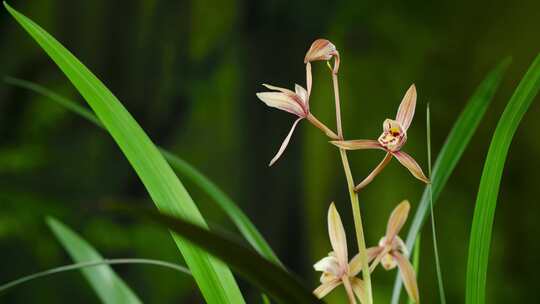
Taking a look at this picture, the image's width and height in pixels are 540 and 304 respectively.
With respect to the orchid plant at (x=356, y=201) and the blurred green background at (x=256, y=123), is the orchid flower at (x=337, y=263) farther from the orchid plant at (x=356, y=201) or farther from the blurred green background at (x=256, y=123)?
the blurred green background at (x=256, y=123)

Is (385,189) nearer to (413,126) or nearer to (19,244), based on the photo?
(413,126)

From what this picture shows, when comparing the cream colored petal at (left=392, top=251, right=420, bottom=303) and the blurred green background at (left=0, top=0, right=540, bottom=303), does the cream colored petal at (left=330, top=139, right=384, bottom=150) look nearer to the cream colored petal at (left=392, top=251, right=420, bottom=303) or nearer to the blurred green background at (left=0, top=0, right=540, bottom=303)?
the cream colored petal at (left=392, top=251, right=420, bottom=303)

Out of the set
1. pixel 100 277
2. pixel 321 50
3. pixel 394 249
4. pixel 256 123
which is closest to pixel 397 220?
pixel 394 249

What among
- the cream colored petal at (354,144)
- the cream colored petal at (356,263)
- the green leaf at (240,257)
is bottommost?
the cream colored petal at (356,263)

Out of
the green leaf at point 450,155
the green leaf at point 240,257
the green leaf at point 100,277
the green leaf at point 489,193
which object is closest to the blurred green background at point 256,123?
the green leaf at point 100,277

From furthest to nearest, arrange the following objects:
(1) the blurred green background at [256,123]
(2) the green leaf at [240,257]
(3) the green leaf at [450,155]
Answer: (1) the blurred green background at [256,123], (3) the green leaf at [450,155], (2) the green leaf at [240,257]

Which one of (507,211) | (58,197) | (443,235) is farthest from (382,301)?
(58,197)
